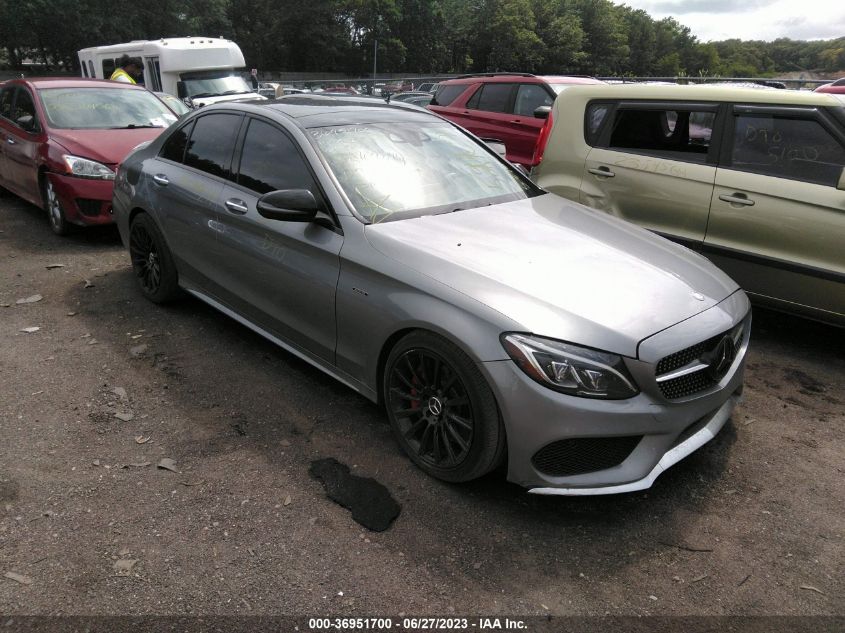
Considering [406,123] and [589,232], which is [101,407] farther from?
[589,232]

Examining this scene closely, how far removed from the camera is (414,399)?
3.04 m

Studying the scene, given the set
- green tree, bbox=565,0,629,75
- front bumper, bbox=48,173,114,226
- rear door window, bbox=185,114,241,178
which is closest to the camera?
rear door window, bbox=185,114,241,178

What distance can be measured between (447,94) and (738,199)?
253 inches

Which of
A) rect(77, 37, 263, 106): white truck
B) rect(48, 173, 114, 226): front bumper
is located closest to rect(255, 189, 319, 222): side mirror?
rect(48, 173, 114, 226): front bumper

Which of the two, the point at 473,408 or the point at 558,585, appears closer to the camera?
the point at 558,585

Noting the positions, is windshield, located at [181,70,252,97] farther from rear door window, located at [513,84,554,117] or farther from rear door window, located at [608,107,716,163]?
rear door window, located at [608,107,716,163]

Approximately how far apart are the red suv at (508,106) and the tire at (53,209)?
17.1 ft

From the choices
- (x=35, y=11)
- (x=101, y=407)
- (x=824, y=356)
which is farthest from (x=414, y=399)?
(x=35, y=11)

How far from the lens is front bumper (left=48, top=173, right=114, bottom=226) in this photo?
21.5ft

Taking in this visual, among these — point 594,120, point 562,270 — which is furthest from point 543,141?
point 562,270

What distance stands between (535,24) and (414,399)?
Result: 3778 inches

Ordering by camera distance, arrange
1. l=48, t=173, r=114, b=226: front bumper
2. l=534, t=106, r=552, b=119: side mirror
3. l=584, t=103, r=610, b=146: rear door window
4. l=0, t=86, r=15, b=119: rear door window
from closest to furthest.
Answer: l=584, t=103, r=610, b=146: rear door window → l=48, t=173, r=114, b=226: front bumper → l=0, t=86, r=15, b=119: rear door window → l=534, t=106, r=552, b=119: side mirror

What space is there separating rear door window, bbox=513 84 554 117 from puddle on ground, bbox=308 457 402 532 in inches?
278

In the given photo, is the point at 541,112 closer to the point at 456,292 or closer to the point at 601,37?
the point at 456,292
